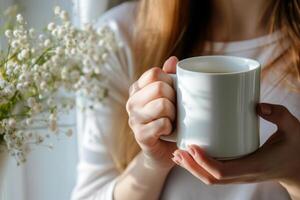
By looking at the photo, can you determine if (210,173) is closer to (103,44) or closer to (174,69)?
(174,69)

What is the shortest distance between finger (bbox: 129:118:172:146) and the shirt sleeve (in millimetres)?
223

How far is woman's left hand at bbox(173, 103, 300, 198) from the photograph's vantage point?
553 millimetres

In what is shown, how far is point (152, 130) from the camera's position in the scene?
1.97 ft

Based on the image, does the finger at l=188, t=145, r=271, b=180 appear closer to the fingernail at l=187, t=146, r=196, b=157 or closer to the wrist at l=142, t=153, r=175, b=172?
the fingernail at l=187, t=146, r=196, b=157

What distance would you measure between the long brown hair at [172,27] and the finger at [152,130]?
212 mm

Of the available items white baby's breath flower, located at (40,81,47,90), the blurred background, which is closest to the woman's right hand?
white baby's breath flower, located at (40,81,47,90)

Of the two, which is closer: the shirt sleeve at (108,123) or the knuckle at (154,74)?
the knuckle at (154,74)

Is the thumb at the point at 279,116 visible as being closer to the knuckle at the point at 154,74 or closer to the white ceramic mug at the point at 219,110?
the white ceramic mug at the point at 219,110

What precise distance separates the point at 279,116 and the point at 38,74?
0.29m

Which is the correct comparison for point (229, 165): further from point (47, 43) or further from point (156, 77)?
point (47, 43)

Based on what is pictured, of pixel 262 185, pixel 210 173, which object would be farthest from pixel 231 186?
pixel 210 173

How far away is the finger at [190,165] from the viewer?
56 cm

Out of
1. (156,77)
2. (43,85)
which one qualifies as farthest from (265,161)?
(43,85)

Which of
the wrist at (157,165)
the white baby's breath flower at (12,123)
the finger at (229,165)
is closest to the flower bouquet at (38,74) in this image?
the white baby's breath flower at (12,123)
